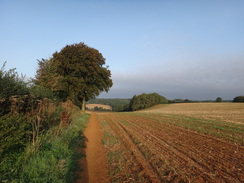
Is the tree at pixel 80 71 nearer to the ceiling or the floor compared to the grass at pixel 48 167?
nearer to the ceiling

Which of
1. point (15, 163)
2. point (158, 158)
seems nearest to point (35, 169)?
point (15, 163)

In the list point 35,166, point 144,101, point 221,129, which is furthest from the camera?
point 144,101

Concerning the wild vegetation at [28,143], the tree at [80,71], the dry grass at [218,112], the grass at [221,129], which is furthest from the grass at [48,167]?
the tree at [80,71]

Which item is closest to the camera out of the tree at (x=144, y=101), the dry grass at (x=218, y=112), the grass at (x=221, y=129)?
the grass at (x=221, y=129)

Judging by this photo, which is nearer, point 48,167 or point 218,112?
point 48,167

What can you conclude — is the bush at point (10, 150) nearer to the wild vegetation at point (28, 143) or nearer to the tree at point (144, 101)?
the wild vegetation at point (28, 143)

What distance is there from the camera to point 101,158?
5824mm

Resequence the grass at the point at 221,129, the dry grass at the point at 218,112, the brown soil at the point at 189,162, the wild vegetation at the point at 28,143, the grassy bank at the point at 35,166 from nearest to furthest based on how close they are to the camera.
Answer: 1. the grassy bank at the point at 35,166
2. the wild vegetation at the point at 28,143
3. the brown soil at the point at 189,162
4. the grass at the point at 221,129
5. the dry grass at the point at 218,112

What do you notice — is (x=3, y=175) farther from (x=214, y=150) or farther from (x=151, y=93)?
(x=151, y=93)

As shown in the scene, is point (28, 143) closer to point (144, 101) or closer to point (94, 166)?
point (94, 166)

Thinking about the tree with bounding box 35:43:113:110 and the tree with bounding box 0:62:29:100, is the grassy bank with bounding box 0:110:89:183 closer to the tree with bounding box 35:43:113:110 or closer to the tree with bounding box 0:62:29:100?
the tree with bounding box 0:62:29:100

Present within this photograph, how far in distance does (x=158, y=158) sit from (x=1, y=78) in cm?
735

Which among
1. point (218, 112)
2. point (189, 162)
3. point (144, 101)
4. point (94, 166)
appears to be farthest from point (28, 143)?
point (144, 101)

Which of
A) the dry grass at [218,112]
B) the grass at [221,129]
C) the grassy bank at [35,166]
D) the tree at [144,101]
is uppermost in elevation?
the tree at [144,101]
